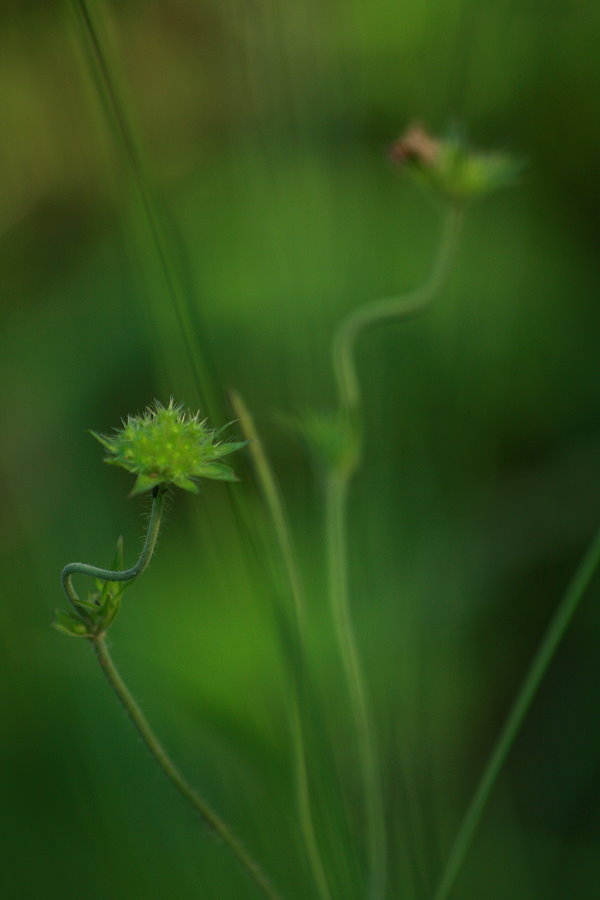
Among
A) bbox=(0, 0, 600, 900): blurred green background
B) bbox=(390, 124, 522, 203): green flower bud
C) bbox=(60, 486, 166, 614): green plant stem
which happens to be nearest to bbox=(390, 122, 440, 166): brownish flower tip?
bbox=(390, 124, 522, 203): green flower bud

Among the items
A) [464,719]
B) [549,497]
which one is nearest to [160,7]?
[549,497]

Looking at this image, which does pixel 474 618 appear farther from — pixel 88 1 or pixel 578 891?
pixel 88 1

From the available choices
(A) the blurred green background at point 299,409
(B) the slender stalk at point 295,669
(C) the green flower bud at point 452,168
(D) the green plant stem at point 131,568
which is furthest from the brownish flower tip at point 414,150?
(D) the green plant stem at point 131,568

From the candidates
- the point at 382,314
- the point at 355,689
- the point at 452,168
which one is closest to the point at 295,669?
the point at 355,689

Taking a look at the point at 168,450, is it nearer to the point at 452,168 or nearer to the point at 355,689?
the point at 355,689

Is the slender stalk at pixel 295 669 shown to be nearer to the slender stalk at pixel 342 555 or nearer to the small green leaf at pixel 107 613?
the slender stalk at pixel 342 555
